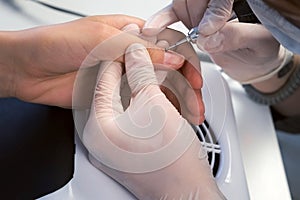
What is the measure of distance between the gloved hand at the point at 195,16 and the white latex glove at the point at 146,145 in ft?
0.33

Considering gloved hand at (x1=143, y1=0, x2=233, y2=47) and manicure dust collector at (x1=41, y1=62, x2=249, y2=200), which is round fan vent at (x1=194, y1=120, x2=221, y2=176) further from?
gloved hand at (x1=143, y1=0, x2=233, y2=47)

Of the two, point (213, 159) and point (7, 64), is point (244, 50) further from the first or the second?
point (7, 64)

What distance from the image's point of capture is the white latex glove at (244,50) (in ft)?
2.32

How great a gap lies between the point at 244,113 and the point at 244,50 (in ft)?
0.35

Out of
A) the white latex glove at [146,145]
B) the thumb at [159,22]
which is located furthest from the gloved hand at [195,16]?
the white latex glove at [146,145]

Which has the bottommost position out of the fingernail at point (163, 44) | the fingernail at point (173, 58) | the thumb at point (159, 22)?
the fingernail at point (173, 58)

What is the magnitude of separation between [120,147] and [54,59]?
0.18 m

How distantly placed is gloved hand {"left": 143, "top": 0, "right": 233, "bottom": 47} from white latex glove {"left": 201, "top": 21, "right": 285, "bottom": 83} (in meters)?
0.04

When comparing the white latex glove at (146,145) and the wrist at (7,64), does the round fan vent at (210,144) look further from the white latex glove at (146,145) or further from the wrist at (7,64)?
the wrist at (7,64)

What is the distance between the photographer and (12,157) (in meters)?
0.66

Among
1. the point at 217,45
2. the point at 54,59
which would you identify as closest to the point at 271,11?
the point at 217,45

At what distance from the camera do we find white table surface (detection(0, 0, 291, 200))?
69 cm

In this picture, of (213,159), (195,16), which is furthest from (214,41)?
(213,159)

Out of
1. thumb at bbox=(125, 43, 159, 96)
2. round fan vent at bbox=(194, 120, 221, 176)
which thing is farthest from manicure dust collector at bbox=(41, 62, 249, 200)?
thumb at bbox=(125, 43, 159, 96)
